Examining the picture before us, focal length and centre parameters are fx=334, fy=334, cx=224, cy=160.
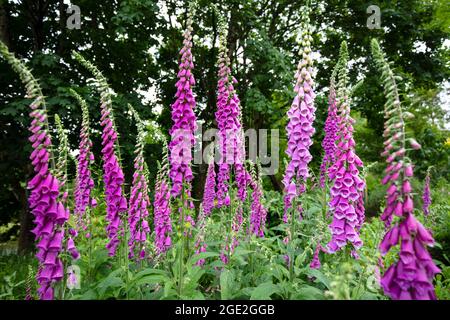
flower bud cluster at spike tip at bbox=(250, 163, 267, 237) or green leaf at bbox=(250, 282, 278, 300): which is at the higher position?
flower bud cluster at spike tip at bbox=(250, 163, 267, 237)

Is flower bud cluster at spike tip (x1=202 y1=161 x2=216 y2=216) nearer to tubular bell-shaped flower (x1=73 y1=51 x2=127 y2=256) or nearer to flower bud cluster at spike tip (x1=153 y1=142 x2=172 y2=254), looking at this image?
flower bud cluster at spike tip (x1=153 y1=142 x2=172 y2=254)

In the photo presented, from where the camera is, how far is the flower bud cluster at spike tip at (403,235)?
2.24m

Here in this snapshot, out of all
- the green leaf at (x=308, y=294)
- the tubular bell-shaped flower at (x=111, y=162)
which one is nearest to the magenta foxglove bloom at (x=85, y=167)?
the tubular bell-shaped flower at (x=111, y=162)

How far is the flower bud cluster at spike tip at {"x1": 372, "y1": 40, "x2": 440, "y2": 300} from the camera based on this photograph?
7.35ft

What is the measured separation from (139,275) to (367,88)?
10879 mm

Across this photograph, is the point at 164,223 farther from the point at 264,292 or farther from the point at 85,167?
the point at 264,292

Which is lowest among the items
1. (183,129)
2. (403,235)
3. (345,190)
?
(403,235)

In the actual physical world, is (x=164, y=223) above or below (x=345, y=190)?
below

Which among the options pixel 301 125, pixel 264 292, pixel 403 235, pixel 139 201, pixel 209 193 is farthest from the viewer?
pixel 209 193

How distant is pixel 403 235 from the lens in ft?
7.47

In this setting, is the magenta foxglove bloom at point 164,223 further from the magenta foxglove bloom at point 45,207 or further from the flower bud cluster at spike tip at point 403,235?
the flower bud cluster at spike tip at point 403,235

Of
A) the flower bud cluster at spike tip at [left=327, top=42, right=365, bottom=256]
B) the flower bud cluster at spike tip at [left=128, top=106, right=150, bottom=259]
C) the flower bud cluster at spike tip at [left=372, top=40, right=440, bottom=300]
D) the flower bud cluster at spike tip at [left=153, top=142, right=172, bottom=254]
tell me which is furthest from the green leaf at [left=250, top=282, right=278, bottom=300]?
the flower bud cluster at spike tip at [left=128, top=106, right=150, bottom=259]

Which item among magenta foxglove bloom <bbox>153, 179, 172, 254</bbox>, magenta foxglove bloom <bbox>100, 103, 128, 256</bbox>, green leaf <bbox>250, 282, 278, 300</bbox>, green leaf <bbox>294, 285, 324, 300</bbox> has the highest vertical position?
magenta foxglove bloom <bbox>100, 103, 128, 256</bbox>

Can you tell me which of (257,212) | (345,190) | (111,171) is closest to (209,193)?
(257,212)
